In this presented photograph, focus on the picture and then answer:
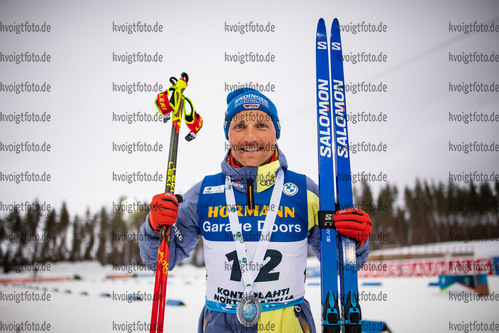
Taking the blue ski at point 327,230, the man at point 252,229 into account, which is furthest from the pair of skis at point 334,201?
the man at point 252,229

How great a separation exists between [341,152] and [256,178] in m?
1.02

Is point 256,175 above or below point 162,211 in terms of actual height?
above

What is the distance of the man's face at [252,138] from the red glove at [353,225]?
0.85 meters

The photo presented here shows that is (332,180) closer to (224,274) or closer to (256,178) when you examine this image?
(256,178)

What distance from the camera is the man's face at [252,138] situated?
250 cm

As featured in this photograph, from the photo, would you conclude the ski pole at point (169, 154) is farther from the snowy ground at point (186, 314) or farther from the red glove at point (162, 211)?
the snowy ground at point (186, 314)

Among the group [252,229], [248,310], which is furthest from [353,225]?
[248,310]

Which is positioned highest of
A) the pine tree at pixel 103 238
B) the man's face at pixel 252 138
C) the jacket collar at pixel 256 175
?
the man's face at pixel 252 138

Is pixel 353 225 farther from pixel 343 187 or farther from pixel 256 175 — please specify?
pixel 256 175

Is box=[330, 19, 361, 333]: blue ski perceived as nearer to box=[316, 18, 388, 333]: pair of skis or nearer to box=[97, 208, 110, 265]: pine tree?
box=[316, 18, 388, 333]: pair of skis

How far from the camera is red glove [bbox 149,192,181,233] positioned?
2311 mm

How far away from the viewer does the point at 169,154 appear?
296cm

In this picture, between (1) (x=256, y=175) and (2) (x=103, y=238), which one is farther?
(2) (x=103, y=238)

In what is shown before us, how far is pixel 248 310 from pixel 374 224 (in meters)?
46.9
